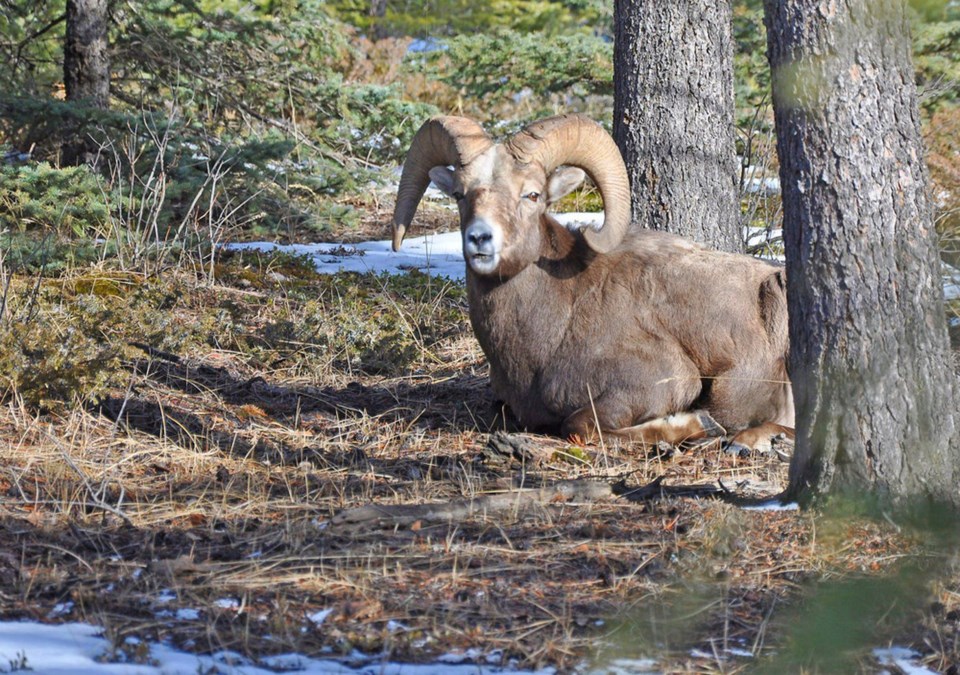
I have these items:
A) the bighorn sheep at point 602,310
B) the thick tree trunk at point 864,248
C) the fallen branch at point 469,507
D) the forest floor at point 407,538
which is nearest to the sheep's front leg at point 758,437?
the forest floor at point 407,538

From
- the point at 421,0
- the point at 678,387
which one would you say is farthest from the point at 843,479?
the point at 421,0

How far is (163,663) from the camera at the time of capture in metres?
3.70

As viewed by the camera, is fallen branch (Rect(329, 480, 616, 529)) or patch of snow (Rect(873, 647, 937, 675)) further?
fallen branch (Rect(329, 480, 616, 529))

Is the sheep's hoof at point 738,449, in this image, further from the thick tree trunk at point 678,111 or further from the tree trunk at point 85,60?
the tree trunk at point 85,60

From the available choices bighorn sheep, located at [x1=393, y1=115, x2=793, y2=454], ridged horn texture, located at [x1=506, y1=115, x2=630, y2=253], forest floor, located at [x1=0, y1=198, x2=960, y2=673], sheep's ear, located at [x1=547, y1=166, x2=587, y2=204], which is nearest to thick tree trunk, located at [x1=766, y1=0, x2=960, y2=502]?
forest floor, located at [x1=0, y1=198, x2=960, y2=673]

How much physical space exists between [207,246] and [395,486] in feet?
19.8

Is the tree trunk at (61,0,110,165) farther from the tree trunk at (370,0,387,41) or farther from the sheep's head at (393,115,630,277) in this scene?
the tree trunk at (370,0,387,41)

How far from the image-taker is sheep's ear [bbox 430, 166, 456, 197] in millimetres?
8195

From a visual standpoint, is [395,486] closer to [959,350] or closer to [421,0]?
[959,350]

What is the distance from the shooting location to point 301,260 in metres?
12.0

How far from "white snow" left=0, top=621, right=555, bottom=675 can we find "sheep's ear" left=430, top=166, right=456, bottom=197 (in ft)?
15.9

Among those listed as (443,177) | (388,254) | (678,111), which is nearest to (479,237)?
(443,177)

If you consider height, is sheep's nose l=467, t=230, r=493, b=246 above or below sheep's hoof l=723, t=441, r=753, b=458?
above

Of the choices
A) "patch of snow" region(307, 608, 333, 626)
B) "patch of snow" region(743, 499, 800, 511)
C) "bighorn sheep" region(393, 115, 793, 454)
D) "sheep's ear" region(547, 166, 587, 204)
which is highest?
"sheep's ear" region(547, 166, 587, 204)
